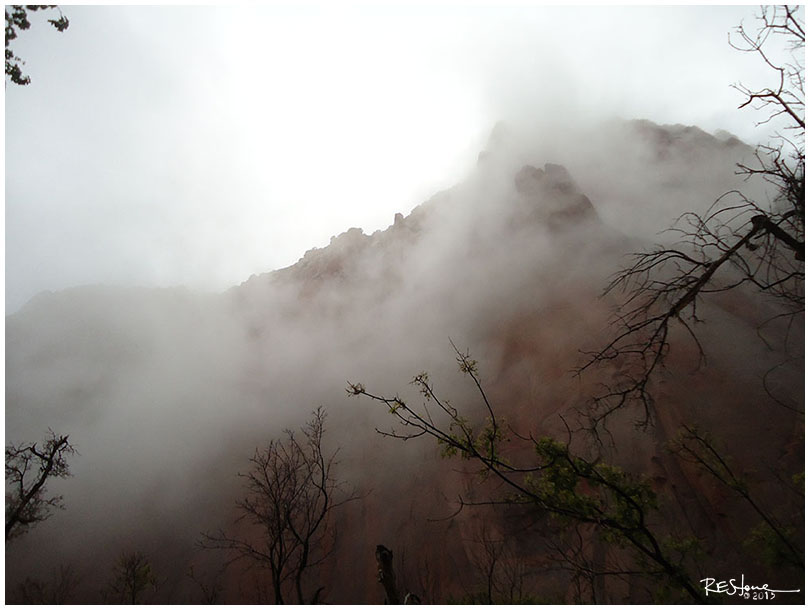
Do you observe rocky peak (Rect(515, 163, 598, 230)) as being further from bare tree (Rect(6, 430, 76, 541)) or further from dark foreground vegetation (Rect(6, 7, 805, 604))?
bare tree (Rect(6, 430, 76, 541))

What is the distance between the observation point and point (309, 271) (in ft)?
178

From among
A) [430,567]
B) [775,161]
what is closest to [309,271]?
[430,567]

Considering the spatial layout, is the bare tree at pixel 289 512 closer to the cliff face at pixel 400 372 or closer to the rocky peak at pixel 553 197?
the cliff face at pixel 400 372

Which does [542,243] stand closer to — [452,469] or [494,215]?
[494,215]

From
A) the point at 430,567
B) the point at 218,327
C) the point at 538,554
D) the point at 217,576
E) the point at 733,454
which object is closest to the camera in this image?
the point at 733,454

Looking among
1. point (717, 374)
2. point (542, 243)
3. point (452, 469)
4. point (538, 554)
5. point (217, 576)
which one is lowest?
point (217, 576)

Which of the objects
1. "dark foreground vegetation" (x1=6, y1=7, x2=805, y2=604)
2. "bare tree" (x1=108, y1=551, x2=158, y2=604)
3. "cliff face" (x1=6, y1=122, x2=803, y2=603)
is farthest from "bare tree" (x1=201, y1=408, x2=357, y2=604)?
"bare tree" (x1=108, y1=551, x2=158, y2=604)

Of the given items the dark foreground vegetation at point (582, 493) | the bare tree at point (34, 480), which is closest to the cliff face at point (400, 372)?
the dark foreground vegetation at point (582, 493)

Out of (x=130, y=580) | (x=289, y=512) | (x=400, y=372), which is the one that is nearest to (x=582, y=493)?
(x=289, y=512)

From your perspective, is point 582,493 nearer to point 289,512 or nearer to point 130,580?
point 289,512

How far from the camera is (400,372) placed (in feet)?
109

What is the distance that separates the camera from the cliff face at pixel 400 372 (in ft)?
65.1

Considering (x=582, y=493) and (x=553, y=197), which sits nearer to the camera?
(x=582, y=493)

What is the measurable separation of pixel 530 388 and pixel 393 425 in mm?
12197
